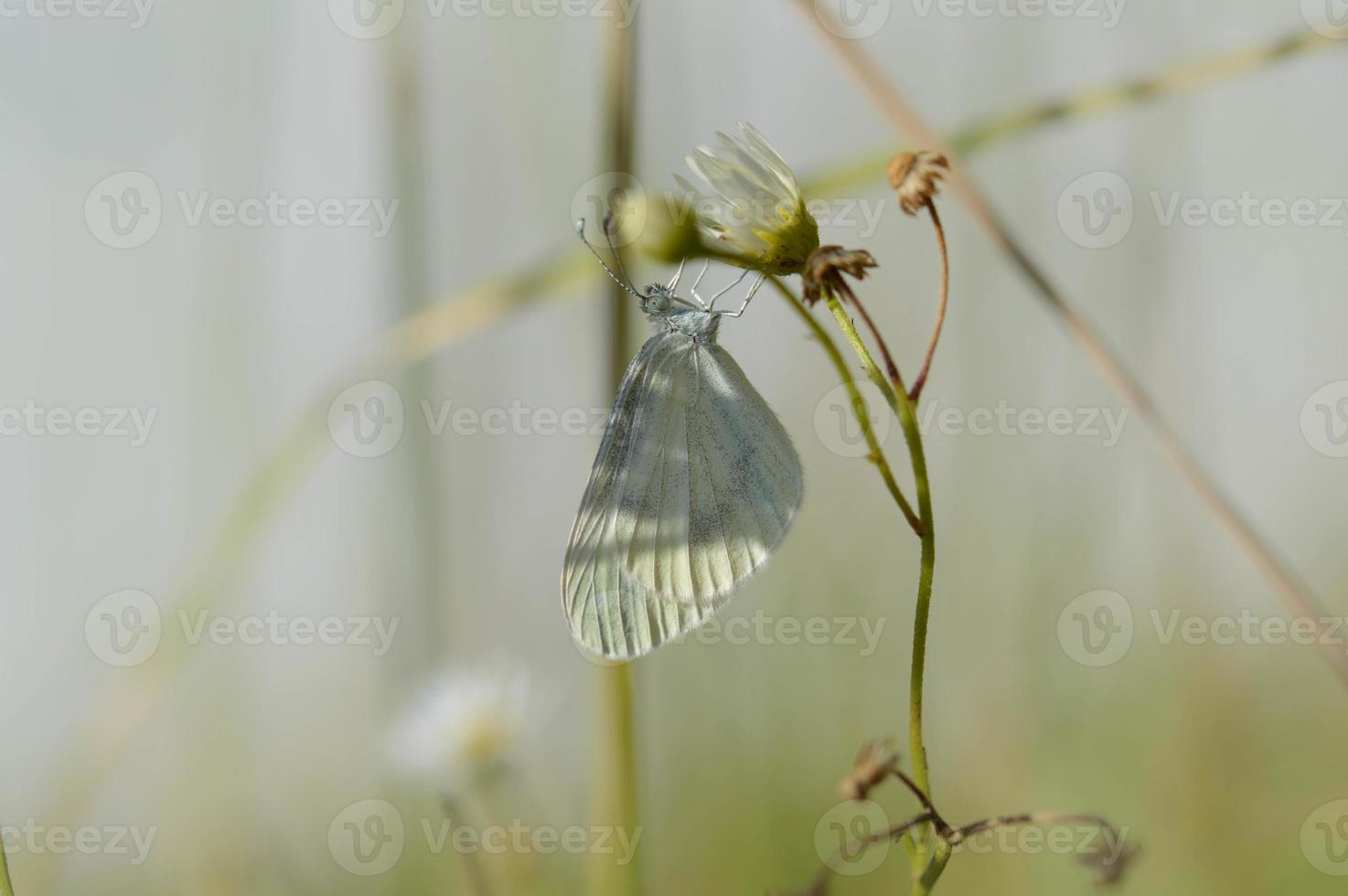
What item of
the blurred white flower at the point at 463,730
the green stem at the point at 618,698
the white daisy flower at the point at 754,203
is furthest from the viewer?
the blurred white flower at the point at 463,730

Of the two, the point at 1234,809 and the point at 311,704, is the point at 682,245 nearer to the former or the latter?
the point at 1234,809

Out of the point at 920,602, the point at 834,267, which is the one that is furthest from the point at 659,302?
the point at 920,602

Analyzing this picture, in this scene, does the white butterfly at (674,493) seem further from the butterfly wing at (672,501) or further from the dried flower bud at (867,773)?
the dried flower bud at (867,773)

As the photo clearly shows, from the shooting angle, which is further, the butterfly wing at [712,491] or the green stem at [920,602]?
the butterfly wing at [712,491]

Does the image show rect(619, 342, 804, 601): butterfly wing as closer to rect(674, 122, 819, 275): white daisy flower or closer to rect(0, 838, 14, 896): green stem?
rect(674, 122, 819, 275): white daisy flower

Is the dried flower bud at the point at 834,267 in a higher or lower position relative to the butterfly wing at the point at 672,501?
higher

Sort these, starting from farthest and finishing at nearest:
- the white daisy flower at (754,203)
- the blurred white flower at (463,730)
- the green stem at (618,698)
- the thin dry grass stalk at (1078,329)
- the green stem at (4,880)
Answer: the blurred white flower at (463,730), the green stem at (618,698), the thin dry grass stalk at (1078,329), the white daisy flower at (754,203), the green stem at (4,880)

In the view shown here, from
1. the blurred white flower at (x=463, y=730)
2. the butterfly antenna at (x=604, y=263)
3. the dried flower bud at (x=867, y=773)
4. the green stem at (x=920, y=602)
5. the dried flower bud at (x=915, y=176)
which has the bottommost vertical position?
the blurred white flower at (x=463, y=730)

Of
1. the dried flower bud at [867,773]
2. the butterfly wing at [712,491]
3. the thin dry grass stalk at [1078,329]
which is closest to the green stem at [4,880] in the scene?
the dried flower bud at [867,773]

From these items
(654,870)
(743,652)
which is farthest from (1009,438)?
(654,870)
